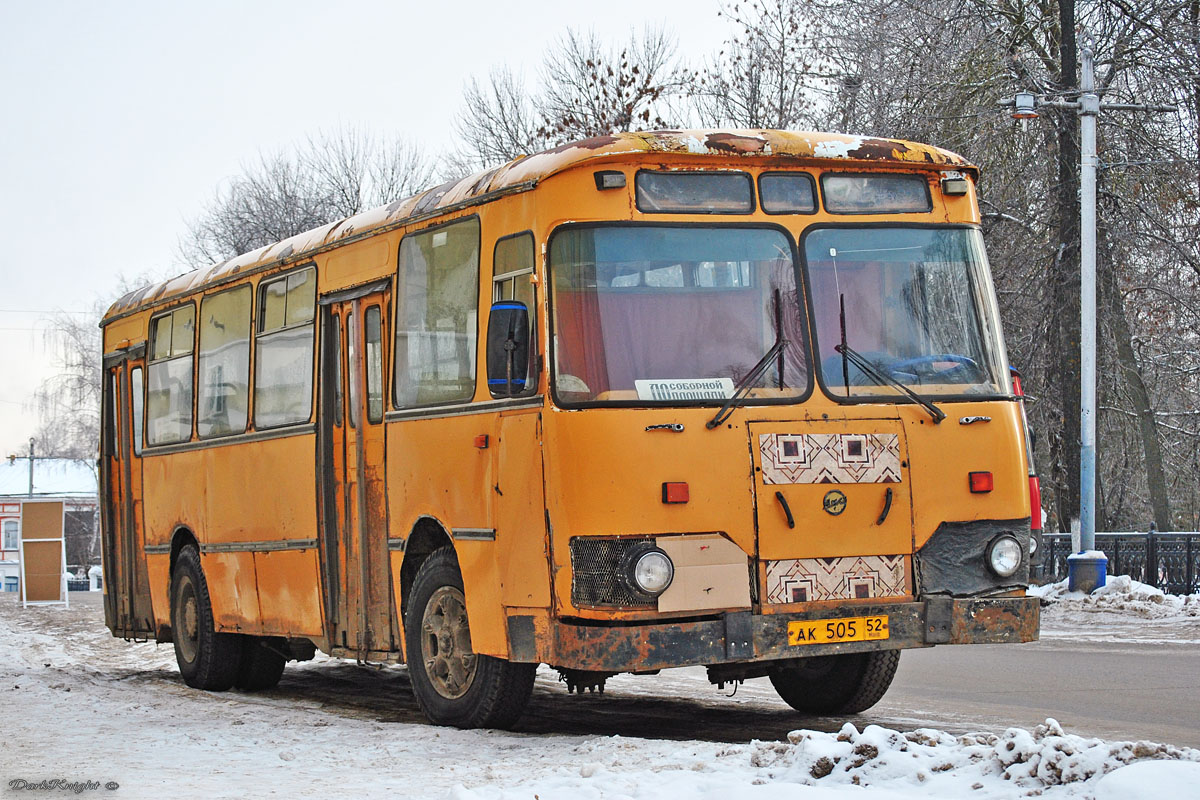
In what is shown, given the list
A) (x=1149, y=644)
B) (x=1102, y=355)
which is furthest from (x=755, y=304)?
(x=1102, y=355)

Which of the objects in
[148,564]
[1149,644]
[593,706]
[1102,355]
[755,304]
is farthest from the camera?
[1102,355]

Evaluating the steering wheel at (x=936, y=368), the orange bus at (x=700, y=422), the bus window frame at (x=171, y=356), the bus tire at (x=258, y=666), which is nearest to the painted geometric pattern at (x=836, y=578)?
the orange bus at (x=700, y=422)

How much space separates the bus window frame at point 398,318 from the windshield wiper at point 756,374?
4.84 feet

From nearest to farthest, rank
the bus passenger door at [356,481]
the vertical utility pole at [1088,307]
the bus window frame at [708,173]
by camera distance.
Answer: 1. the bus window frame at [708,173]
2. the bus passenger door at [356,481]
3. the vertical utility pole at [1088,307]

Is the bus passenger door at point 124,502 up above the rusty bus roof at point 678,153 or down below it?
below

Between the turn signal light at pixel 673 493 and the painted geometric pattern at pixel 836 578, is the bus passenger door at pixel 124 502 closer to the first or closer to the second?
the turn signal light at pixel 673 493

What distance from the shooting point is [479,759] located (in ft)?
27.4

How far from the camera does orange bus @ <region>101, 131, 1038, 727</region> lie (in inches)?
335

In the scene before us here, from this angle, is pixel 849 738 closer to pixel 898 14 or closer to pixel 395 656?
pixel 395 656

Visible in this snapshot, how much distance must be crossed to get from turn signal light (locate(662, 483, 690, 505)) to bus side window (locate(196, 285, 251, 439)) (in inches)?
215

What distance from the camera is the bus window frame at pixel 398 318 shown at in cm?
966

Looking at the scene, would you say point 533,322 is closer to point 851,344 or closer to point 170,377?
point 851,344

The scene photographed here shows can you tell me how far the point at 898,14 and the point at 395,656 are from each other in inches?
842

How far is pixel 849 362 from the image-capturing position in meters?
8.99
